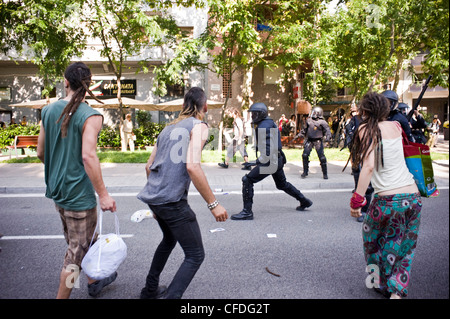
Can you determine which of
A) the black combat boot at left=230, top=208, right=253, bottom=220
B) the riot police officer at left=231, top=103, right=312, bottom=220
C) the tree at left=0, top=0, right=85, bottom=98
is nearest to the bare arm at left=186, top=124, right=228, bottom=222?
the riot police officer at left=231, top=103, right=312, bottom=220

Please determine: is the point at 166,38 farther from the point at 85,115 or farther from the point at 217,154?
the point at 85,115

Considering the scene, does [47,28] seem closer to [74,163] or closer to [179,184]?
[74,163]

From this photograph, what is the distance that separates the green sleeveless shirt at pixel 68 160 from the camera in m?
2.75

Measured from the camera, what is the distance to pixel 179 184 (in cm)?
280

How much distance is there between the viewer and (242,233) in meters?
5.36

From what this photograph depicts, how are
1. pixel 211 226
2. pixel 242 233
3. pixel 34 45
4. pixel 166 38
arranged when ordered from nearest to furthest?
pixel 242 233 < pixel 211 226 < pixel 34 45 < pixel 166 38

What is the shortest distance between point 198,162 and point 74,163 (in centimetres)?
94

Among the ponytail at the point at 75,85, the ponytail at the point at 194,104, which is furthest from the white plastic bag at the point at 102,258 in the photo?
the ponytail at the point at 194,104

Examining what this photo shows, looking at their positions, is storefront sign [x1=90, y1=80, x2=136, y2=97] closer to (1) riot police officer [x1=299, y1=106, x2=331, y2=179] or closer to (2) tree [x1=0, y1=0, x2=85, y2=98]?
(2) tree [x1=0, y1=0, x2=85, y2=98]

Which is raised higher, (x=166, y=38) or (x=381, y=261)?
(x=166, y=38)

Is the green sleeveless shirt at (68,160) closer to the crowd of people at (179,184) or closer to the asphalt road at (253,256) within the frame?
the crowd of people at (179,184)

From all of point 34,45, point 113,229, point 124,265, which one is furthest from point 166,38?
point 124,265

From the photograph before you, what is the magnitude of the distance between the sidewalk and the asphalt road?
5.59ft
